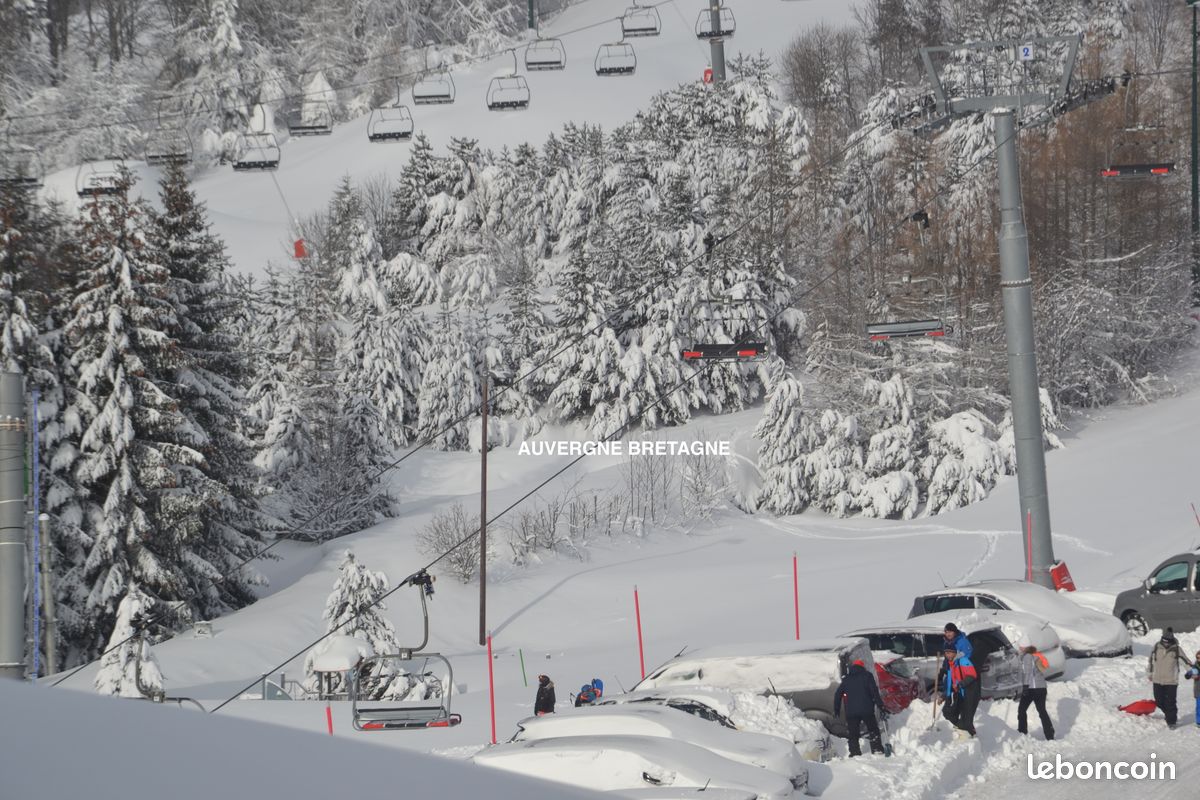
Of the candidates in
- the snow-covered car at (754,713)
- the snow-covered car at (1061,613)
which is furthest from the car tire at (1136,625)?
the snow-covered car at (754,713)

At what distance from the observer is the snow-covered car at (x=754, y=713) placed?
13.1 meters

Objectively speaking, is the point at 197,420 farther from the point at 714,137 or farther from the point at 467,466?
the point at 714,137

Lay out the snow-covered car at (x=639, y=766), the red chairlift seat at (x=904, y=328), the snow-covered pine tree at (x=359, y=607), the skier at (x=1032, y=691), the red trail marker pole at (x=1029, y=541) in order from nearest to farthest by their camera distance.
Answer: the snow-covered car at (x=639, y=766) < the skier at (x=1032, y=691) < the red trail marker pole at (x=1029, y=541) < the red chairlift seat at (x=904, y=328) < the snow-covered pine tree at (x=359, y=607)

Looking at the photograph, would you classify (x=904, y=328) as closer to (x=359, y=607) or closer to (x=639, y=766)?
(x=359, y=607)

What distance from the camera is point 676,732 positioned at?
11.3 m

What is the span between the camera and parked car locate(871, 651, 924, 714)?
15.1 m

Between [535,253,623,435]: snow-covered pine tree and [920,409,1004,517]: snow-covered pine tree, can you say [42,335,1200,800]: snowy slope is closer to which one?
[920,409,1004,517]: snow-covered pine tree

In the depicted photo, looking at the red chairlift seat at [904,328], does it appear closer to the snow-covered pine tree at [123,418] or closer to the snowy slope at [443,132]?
the snow-covered pine tree at [123,418]

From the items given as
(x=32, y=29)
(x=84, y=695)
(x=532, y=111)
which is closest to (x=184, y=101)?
(x=32, y=29)

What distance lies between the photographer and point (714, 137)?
7700cm

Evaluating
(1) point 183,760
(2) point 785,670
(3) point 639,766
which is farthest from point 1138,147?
(1) point 183,760

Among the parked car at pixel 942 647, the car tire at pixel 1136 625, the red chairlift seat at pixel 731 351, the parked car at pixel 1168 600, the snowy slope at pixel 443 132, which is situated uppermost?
the snowy slope at pixel 443 132

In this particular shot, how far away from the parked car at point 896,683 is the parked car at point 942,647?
1.08 ft

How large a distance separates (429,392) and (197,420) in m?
24.1
